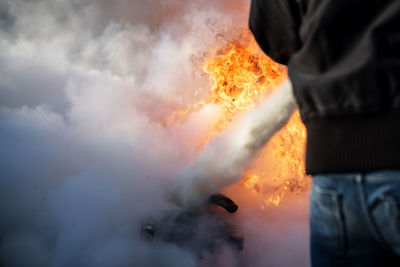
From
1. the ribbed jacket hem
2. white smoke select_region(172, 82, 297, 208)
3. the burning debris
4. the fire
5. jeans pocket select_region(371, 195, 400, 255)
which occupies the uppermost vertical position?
the fire

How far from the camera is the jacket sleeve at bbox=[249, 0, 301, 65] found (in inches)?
40.1

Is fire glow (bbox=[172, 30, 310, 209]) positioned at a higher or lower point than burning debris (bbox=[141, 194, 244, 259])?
higher

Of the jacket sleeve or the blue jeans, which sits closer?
the blue jeans

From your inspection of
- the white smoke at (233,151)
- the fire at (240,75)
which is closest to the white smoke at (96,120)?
the white smoke at (233,151)

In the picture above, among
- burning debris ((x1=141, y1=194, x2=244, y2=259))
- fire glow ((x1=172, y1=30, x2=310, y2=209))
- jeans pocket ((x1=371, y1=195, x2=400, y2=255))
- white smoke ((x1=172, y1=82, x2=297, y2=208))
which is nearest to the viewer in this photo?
jeans pocket ((x1=371, y1=195, x2=400, y2=255))

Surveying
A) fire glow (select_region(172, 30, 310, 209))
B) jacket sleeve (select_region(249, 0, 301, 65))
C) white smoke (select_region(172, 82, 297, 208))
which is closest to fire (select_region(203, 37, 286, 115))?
fire glow (select_region(172, 30, 310, 209))

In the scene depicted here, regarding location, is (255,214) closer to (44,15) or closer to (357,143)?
(357,143)

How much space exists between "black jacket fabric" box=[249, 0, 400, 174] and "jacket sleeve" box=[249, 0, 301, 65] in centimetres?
10

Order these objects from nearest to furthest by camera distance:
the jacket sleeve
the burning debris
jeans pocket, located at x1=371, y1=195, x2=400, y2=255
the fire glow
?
1. jeans pocket, located at x1=371, y1=195, x2=400, y2=255
2. the jacket sleeve
3. the burning debris
4. the fire glow

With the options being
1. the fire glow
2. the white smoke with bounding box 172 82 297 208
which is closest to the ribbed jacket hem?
the white smoke with bounding box 172 82 297 208

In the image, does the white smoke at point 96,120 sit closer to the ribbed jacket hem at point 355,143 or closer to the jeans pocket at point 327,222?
the jeans pocket at point 327,222

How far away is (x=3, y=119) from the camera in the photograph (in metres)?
5.66

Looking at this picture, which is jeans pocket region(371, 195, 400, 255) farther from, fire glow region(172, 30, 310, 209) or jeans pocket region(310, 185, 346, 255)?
fire glow region(172, 30, 310, 209)

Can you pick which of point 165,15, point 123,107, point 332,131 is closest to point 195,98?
point 123,107
